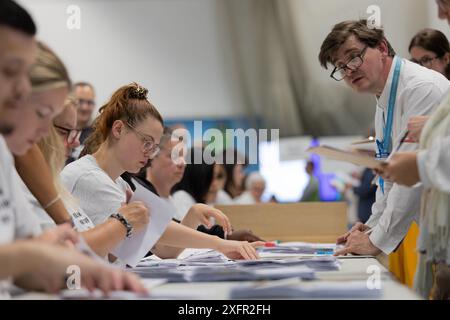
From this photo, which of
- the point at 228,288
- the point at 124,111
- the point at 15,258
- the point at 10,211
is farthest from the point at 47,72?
the point at 124,111

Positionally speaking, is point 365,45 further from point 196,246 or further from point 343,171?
point 343,171

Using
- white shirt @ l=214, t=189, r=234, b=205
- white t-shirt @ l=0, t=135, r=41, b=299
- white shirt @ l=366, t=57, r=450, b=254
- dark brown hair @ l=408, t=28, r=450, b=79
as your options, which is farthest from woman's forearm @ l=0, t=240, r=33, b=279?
white shirt @ l=214, t=189, r=234, b=205

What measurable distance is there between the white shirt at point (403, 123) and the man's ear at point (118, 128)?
0.82 m

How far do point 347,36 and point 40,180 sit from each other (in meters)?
1.11

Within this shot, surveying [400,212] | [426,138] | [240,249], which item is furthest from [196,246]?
[426,138]

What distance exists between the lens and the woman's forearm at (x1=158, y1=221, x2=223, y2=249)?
6.54 feet

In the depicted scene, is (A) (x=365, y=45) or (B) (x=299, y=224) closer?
(A) (x=365, y=45)

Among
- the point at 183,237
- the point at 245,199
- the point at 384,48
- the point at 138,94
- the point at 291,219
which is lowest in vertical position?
the point at 245,199

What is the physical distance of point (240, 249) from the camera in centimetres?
186

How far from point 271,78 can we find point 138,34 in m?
1.41

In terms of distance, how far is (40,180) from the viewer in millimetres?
1270

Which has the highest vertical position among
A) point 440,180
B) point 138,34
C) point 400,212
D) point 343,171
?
point 138,34

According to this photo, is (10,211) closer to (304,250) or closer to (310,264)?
(310,264)
